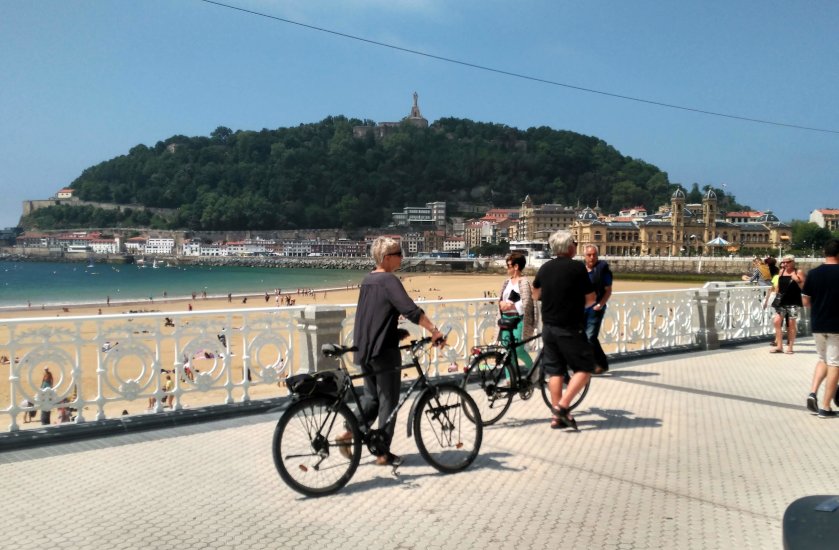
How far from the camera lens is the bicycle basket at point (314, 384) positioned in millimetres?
4535

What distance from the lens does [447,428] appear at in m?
5.15

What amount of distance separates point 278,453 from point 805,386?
23.7ft

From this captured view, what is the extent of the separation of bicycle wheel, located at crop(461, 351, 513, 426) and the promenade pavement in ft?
0.61

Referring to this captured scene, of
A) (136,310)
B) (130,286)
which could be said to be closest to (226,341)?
(136,310)

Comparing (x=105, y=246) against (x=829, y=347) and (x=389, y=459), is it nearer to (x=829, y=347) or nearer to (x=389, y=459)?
(x=389, y=459)

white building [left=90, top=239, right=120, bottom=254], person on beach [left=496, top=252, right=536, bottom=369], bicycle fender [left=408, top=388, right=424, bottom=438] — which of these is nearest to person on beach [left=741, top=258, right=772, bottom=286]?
person on beach [left=496, top=252, right=536, bottom=369]

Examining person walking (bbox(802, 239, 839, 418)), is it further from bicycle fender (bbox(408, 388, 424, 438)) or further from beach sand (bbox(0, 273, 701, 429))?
beach sand (bbox(0, 273, 701, 429))

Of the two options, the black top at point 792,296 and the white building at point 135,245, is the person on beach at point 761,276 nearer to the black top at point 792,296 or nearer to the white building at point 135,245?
the black top at point 792,296

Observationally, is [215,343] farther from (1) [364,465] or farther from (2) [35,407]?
(1) [364,465]

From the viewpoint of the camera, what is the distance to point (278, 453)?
4445 mm

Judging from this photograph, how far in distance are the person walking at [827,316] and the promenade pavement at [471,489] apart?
1.36 ft

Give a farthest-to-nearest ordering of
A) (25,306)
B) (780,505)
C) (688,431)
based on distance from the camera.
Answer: (25,306)
(688,431)
(780,505)

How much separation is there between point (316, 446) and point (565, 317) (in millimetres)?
2676

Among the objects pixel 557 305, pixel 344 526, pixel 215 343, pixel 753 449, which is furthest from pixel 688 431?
pixel 215 343
